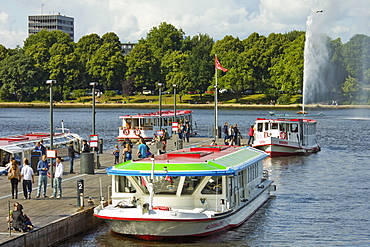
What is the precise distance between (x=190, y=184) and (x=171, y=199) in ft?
3.30

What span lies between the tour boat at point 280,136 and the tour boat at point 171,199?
3239 cm

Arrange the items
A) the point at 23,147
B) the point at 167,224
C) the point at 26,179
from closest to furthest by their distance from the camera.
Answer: the point at 167,224
the point at 26,179
the point at 23,147

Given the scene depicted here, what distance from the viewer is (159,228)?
86.0 ft

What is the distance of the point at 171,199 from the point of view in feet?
→ 87.7

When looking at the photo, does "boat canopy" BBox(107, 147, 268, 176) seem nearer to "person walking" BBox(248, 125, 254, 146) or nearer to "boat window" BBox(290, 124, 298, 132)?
"person walking" BBox(248, 125, 254, 146)

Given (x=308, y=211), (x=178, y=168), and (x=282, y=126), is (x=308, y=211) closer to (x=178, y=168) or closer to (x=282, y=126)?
(x=178, y=168)

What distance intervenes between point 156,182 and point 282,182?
2089 centimetres

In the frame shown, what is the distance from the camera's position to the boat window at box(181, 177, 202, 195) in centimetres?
2697

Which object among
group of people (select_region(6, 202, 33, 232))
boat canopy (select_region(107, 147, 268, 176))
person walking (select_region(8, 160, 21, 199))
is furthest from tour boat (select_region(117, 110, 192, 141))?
group of people (select_region(6, 202, 33, 232))

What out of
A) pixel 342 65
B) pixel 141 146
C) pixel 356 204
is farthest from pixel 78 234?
pixel 342 65

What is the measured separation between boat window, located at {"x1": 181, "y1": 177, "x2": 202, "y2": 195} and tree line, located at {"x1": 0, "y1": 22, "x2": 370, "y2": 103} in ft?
452

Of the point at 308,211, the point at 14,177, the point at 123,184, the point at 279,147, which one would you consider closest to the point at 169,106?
the point at 279,147

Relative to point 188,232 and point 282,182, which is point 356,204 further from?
point 188,232

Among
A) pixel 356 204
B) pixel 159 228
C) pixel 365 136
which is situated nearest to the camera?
pixel 159 228
